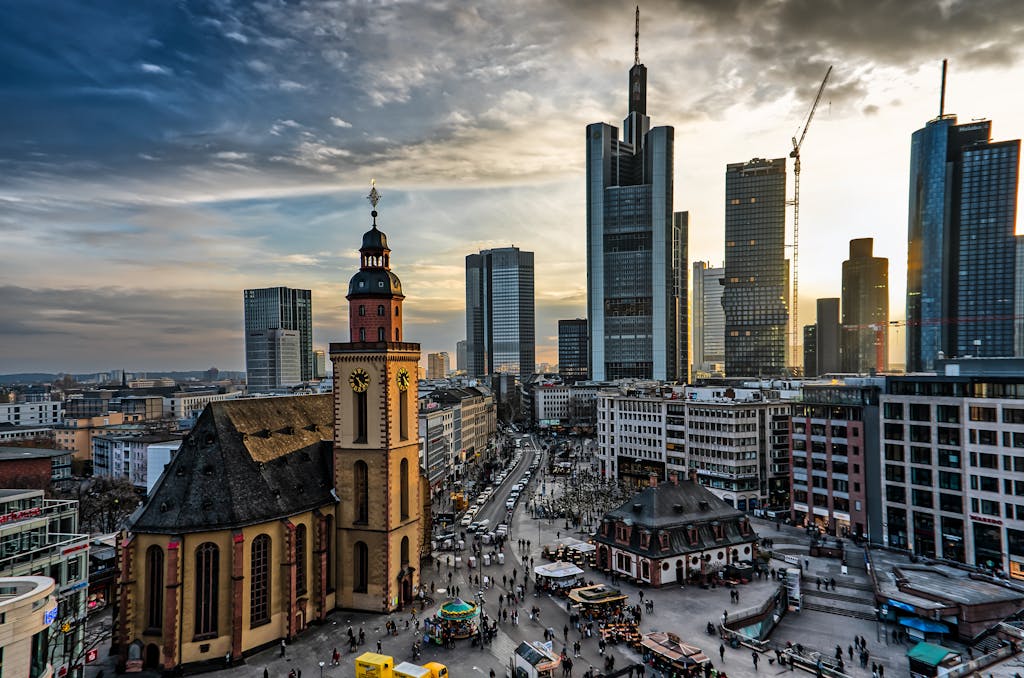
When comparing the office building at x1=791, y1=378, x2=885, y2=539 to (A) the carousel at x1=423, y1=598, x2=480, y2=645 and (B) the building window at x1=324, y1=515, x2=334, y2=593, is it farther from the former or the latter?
(B) the building window at x1=324, y1=515, x2=334, y2=593

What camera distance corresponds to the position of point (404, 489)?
5697 cm

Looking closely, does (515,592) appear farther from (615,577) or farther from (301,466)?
(301,466)

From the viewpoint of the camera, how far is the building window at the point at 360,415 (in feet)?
183

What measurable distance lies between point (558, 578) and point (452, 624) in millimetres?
15073

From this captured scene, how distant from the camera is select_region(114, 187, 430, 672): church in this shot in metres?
45.1

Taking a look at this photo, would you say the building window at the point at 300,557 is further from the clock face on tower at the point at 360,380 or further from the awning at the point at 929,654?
the awning at the point at 929,654

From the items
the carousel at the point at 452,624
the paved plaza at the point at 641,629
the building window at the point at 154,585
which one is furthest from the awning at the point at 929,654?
the building window at the point at 154,585

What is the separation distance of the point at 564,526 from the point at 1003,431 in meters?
51.7

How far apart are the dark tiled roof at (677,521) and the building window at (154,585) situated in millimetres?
41806

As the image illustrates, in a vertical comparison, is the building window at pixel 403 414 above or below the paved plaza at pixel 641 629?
above

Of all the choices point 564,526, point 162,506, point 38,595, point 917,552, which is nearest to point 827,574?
point 917,552

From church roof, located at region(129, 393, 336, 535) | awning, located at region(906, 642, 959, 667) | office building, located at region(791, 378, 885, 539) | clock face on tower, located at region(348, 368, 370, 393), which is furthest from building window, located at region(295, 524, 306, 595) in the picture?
office building, located at region(791, 378, 885, 539)

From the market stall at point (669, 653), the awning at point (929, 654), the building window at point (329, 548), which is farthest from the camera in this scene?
the building window at point (329, 548)

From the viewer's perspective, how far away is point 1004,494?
6462 centimetres
